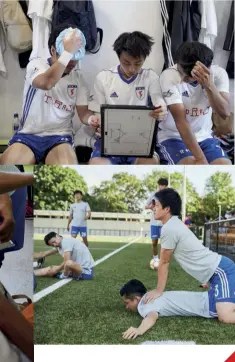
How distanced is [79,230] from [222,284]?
487mm

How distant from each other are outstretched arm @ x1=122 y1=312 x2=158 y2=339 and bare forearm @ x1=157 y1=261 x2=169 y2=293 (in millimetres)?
80

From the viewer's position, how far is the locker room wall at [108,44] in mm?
2143

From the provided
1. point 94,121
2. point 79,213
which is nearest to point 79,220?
point 79,213

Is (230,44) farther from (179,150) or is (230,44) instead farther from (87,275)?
(87,275)

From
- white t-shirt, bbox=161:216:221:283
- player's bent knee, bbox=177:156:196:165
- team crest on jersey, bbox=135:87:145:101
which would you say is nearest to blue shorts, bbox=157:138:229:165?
player's bent knee, bbox=177:156:196:165

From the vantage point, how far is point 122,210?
132 cm

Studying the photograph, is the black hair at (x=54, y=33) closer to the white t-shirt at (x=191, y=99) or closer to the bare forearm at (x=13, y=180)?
the white t-shirt at (x=191, y=99)

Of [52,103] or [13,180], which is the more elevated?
[52,103]

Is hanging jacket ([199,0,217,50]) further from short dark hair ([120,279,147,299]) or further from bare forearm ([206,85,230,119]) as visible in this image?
short dark hair ([120,279,147,299])

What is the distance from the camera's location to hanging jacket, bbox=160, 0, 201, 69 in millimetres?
2159

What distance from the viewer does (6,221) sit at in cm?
132

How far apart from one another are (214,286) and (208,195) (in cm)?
29

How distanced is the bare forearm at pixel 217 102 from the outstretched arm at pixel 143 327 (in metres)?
1.12

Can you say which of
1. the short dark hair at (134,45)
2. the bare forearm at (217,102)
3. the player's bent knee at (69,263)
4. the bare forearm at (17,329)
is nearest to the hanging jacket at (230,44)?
the bare forearm at (217,102)
